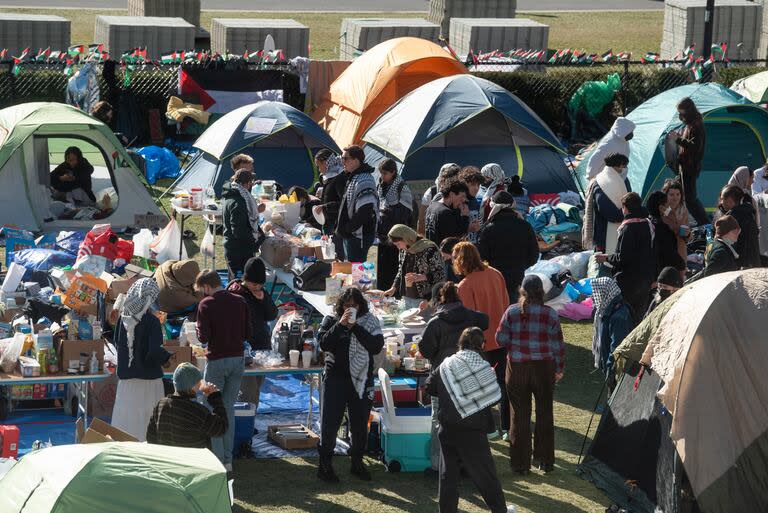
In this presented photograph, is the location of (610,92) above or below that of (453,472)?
above

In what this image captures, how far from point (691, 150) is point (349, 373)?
6.96 m

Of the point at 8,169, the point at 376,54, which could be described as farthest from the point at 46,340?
the point at 376,54

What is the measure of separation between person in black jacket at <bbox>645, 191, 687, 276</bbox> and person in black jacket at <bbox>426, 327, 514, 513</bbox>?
3.56 m

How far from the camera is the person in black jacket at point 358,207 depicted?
12242 millimetres

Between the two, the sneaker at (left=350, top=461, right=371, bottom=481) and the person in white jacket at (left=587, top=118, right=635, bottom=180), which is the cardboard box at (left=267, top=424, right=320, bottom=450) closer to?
the sneaker at (left=350, top=461, right=371, bottom=481)

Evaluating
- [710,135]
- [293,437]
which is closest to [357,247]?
[293,437]

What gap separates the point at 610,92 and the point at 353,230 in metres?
9.87

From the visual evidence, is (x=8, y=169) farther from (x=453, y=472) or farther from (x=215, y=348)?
(x=453, y=472)

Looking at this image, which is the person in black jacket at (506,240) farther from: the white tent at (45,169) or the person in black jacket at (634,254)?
the white tent at (45,169)

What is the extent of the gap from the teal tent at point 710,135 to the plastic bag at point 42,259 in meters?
6.87

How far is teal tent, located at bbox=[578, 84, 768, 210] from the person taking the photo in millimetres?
16000

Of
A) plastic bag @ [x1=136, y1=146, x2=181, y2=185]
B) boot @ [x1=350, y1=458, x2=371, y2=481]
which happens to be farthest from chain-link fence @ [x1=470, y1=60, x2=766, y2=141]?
boot @ [x1=350, y1=458, x2=371, y2=481]

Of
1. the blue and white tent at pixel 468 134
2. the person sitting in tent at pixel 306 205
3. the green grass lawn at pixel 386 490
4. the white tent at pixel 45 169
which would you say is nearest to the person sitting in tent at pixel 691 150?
the blue and white tent at pixel 468 134

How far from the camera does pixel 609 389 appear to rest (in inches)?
391
